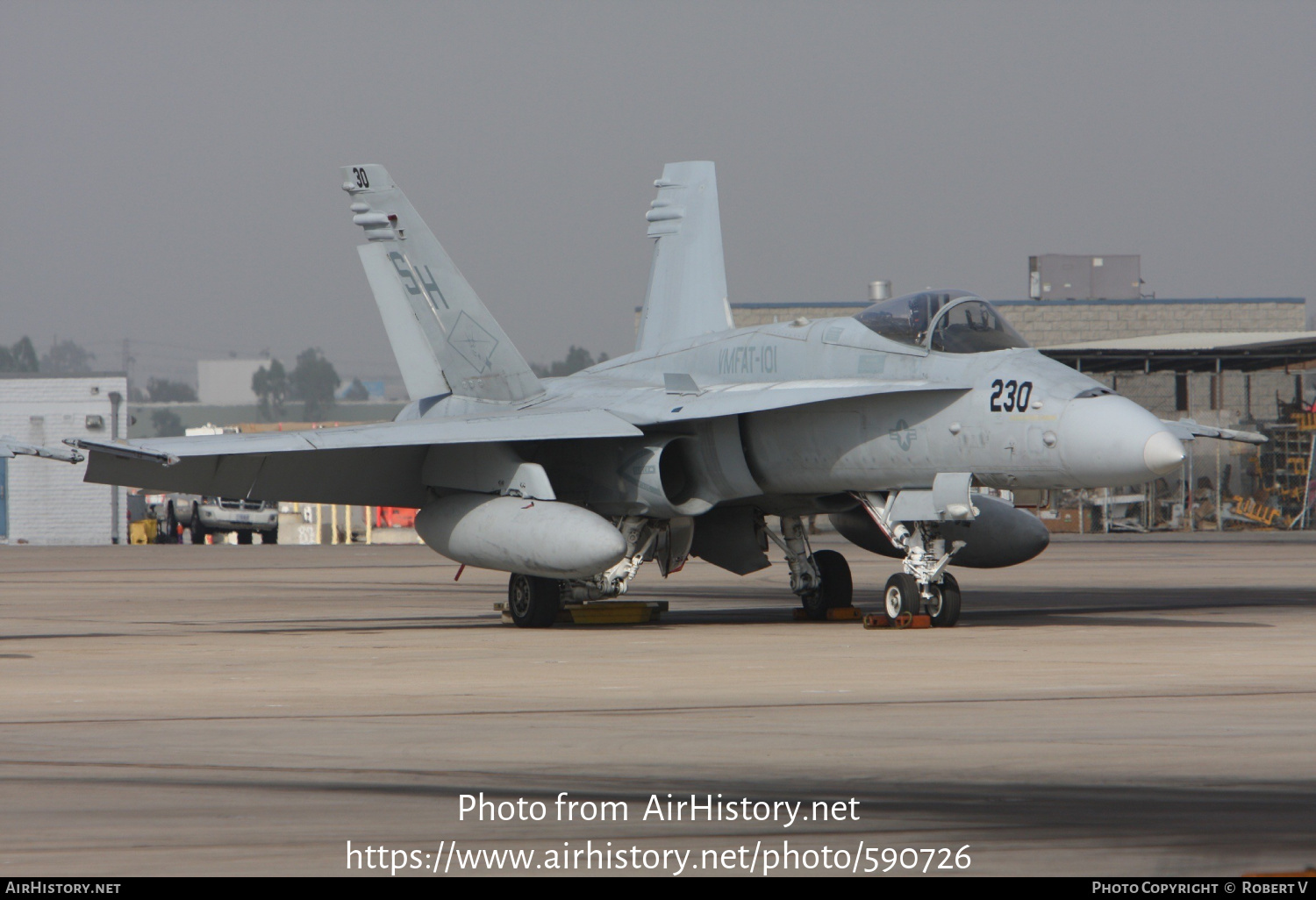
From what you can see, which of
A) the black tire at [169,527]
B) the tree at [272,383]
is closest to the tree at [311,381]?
the tree at [272,383]

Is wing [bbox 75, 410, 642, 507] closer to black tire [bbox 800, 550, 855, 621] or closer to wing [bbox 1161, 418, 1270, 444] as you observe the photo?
black tire [bbox 800, 550, 855, 621]

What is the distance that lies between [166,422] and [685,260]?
416 ft

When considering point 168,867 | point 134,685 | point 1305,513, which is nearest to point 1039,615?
point 134,685

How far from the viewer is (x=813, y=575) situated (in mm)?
15750

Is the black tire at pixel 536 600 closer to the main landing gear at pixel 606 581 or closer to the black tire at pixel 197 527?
the main landing gear at pixel 606 581

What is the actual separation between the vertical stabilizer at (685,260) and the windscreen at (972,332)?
616 cm

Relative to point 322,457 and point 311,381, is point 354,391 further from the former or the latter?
point 322,457

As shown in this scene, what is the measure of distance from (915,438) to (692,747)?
716 centimetres

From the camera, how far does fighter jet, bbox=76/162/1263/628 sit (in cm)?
1327

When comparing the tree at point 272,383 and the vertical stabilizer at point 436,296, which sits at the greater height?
the vertical stabilizer at point 436,296

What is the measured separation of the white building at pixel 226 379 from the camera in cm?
18525

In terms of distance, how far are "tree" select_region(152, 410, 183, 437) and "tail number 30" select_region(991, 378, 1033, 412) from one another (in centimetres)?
13129

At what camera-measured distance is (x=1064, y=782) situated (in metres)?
6.08

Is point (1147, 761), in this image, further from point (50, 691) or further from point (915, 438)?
point (915, 438)
